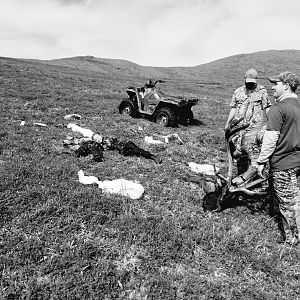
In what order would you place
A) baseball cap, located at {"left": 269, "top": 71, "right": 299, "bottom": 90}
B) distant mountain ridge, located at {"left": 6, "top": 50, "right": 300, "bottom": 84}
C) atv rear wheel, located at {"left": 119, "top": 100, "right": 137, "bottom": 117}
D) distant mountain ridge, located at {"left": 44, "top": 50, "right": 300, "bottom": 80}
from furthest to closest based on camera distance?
1. distant mountain ridge, located at {"left": 44, "top": 50, "right": 300, "bottom": 80}
2. distant mountain ridge, located at {"left": 6, "top": 50, "right": 300, "bottom": 84}
3. atv rear wheel, located at {"left": 119, "top": 100, "right": 137, "bottom": 117}
4. baseball cap, located at {"left": 269, "top": 71, "right": 299, "bottom": 90}

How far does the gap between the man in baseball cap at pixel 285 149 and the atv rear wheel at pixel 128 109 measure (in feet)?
32.3

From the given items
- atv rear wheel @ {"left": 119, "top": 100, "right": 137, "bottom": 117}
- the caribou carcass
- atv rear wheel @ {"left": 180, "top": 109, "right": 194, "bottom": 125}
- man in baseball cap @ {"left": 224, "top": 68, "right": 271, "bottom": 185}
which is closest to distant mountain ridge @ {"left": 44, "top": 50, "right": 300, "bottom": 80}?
atv rear wheel @ {"left": 119, "top": 100, "right": 137, "bottom": 117}

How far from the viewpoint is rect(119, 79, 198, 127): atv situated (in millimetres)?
12789

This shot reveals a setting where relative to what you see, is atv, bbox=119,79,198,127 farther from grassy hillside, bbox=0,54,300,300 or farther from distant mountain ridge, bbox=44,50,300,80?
distant mountain ridge, bbox=44,50,300,80

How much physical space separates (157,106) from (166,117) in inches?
29.1

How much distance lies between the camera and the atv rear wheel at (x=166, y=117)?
12664 mm

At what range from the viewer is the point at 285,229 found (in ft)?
15.3

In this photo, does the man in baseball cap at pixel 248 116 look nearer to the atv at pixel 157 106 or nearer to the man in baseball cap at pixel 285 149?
the man in baseball cap at pixel 285 149

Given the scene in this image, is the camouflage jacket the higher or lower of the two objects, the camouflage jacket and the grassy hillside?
the higher

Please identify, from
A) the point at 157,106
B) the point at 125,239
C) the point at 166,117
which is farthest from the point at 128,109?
the point at 125,239

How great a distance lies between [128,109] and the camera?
560 inches

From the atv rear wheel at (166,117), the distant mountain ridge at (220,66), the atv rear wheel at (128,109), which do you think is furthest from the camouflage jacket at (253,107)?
the distant mountain ridge at (220,66)

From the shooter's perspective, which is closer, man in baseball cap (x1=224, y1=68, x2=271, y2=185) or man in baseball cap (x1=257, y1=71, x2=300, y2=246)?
man in baseball cap (x1=257, y1=71, x2=300, y2=246)

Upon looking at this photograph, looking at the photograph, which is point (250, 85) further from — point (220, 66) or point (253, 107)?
→ point (220, 66)
